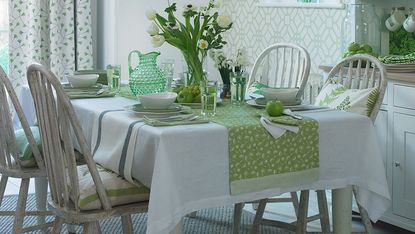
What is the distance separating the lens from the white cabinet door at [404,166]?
11.4 ft

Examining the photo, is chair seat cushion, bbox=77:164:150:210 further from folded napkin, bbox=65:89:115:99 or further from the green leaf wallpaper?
the green leaf wallpaper

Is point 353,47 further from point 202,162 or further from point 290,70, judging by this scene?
point 202,162

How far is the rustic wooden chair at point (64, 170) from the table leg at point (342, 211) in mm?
702

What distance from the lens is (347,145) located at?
2.64 metres

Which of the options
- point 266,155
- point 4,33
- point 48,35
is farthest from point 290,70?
point 4,33

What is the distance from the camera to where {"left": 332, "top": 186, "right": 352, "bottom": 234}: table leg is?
2.67 metres

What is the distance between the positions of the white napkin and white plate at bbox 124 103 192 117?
0.36 metres

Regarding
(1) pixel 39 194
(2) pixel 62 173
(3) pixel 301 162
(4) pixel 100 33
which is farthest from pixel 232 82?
(4) pixel 100 33

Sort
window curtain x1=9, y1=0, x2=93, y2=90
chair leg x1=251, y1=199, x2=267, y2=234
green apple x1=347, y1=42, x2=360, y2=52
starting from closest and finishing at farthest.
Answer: chair leg x1=251, y1=199, x2=267, y2=234, green apple x1=347, y1=42, x2=360, y2=52, window curtain x1=9, y1=0, x2=93, y2=90

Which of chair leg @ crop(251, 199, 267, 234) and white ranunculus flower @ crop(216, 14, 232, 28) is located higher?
white ranunculus flower @ crop(216, 14, 232, 28)

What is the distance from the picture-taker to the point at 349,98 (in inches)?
121

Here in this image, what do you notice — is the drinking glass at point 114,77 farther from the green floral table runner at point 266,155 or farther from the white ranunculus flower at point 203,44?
the green floral table runner at point 266,155

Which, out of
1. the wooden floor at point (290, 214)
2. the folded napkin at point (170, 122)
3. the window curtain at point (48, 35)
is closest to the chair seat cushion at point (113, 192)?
the folded napkin at point (170, 122)

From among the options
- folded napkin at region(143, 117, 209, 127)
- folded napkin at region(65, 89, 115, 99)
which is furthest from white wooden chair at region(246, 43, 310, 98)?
folded napkin at region(143, 117, 209, 127)
